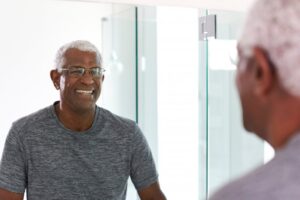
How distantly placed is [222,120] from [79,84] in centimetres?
92

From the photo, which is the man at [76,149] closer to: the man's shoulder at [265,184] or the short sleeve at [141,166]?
the short sleeve at [141,166]

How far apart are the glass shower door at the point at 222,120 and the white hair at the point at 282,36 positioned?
1.50 metres

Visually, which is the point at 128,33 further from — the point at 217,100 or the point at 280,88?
the point at 280,88

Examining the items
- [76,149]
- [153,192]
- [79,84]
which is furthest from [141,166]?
[79,84]

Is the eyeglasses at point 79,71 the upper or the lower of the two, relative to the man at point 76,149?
upper

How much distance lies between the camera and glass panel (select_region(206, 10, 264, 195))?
2115 mm

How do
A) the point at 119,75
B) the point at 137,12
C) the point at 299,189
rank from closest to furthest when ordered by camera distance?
the point at 299,189
the point at 137,12
the point at 119,75

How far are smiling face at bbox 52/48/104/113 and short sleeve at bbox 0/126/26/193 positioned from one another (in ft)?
0.69

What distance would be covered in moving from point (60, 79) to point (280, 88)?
106cm

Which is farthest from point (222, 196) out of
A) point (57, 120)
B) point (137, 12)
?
point (137, 12)

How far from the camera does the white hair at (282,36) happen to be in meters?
0.56

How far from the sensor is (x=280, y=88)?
0.58 meters

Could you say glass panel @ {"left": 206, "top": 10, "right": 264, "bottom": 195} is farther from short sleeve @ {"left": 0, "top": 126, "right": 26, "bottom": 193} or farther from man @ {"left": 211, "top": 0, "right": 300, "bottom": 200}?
man @ {"left": 211, "top": 0, "right": 300, "bottom": 200}

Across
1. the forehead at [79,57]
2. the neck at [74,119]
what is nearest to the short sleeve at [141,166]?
the neck at [74,119]
